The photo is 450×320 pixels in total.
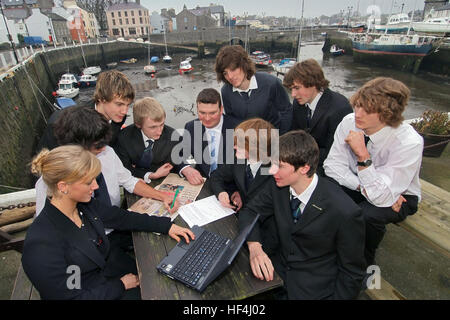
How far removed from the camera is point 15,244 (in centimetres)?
270

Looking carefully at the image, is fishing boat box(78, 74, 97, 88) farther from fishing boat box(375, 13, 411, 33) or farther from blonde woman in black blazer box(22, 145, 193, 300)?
fishing boat box(375, 13, 411, 33)

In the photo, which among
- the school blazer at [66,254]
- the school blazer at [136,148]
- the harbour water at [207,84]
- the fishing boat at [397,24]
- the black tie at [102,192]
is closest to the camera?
the school blazer at [66,254]

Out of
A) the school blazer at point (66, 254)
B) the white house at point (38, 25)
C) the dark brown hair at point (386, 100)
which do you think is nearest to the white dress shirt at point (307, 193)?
the dark brown hair at point (386, 100)

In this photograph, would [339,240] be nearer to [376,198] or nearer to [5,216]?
[376,198]

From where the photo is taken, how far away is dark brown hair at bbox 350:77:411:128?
2.25 metres

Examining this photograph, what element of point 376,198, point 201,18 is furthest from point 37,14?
point 376,198

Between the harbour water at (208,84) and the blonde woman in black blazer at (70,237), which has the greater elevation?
the blonde woman in black blazer at (70,237)

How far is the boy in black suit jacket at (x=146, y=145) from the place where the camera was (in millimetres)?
3287

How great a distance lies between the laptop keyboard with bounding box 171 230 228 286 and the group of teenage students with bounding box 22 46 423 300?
144 mm

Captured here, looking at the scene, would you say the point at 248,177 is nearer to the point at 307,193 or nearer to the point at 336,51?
the point at 307,193

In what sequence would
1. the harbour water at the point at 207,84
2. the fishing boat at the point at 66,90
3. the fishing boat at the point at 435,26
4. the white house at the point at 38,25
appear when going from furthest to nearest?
the white house at the point at 38,25 < the fishing boat at the point at 435,26 < the fishing boat at the point at 66,90 < the harbour water at the point at 207,84

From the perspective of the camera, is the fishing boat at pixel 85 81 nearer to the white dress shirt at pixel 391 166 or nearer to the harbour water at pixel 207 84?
the harbour water at pixel 207 84

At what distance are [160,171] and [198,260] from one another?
1.59 meters

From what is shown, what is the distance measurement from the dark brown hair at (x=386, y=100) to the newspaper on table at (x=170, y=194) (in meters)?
1.92
